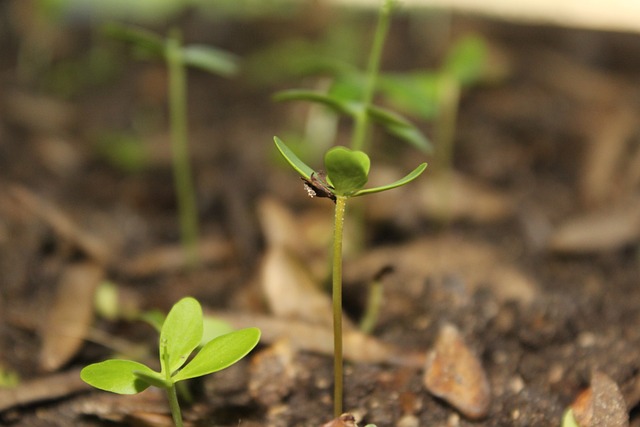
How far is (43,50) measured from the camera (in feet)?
9.34

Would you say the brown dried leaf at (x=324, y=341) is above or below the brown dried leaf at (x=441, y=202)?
below

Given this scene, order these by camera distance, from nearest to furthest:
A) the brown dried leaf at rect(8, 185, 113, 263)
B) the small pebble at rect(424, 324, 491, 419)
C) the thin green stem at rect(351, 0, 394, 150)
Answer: the small pebble at rect(424, 324, 491, 419) < the thin green stem at rect(351, 0, 394, 150) < the brown dried leaf at rect(8, 185, 113, 263)

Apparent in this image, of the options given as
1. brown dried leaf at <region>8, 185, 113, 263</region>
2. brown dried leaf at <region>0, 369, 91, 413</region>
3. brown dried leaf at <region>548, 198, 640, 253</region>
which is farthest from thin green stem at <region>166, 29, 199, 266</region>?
brown dried leaf at <region>548, 198, 640, 253</region>

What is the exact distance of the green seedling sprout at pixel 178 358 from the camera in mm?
758

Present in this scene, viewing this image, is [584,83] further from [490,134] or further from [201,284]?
[201,284]

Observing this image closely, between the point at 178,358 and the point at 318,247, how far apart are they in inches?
32.8

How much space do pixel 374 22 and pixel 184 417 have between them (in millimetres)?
2938

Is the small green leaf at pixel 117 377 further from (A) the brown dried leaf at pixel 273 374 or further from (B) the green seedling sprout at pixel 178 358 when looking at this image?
(A) the brown dried leaf at pixel 273 374

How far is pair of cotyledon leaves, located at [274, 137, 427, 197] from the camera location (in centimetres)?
69

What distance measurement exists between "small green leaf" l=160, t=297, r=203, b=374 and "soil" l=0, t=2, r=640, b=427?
0.63 feet

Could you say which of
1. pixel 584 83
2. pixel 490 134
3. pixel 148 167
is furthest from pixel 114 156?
pixel 584 83

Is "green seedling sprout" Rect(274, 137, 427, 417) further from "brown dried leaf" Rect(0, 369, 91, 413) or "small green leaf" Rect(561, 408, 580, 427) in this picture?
"brown dried leaf" Rect(0, 369, 91, 413)

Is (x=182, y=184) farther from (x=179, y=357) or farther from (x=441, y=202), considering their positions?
(x=179, y=357)

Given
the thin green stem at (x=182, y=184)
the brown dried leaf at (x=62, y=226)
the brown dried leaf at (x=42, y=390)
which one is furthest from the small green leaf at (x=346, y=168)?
the brown dried leaf at (x=62, y=226)
